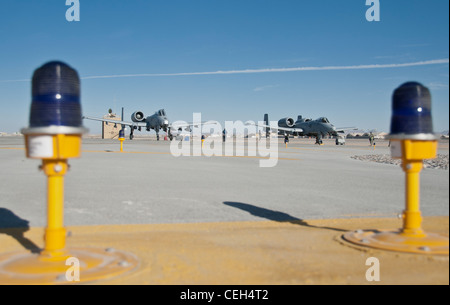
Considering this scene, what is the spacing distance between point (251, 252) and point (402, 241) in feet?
4.46

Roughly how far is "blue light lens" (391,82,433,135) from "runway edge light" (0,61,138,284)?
2.57 metres

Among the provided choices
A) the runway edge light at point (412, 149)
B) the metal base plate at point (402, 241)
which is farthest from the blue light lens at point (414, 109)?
the metal base plate at point (402, 241)

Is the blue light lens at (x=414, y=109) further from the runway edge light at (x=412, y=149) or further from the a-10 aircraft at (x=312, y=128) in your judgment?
the a-10 aircraft at (x=312, y=128)

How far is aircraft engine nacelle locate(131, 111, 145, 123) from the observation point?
68856 millimetres

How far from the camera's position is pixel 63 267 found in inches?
128

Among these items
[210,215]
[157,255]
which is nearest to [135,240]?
[157,255]

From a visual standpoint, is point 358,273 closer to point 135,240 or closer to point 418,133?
point 418,133

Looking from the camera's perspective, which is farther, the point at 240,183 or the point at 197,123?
the point at 197,123

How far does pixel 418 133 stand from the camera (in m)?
3.42

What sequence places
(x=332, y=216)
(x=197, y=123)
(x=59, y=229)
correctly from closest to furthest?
1. (x=59, y=229)
2. (x=332, y=216)
3. (x=197, y=123)

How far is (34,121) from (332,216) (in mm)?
4470

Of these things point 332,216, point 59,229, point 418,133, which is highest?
point 418,133

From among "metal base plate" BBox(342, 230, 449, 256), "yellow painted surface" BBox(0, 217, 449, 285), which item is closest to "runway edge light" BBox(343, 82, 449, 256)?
"metal base plate" BBox(342, 230, 449, 256)

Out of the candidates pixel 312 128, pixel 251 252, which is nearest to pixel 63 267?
pixel 251 252
